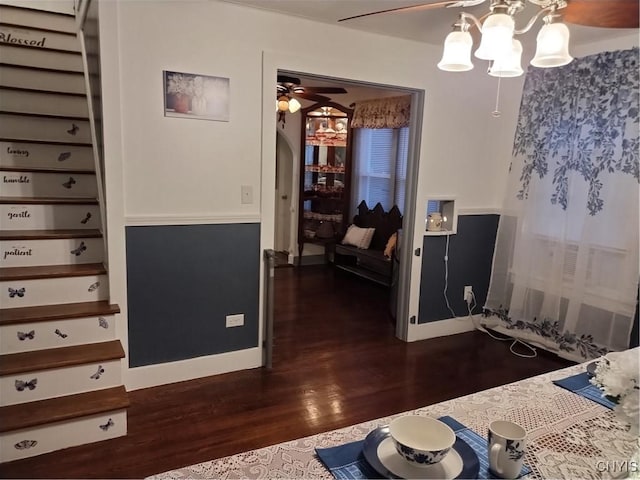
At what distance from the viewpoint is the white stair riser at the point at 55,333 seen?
2.44 meters

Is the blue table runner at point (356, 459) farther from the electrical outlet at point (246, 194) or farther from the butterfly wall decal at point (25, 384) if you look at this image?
the electrical outlet at point (246, 194)

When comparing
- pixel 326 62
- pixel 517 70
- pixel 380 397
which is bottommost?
pixel 380 397

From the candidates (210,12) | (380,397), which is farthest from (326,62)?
(380,397)

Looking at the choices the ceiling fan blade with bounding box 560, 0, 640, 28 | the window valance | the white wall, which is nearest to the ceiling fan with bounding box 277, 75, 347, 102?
the window valance

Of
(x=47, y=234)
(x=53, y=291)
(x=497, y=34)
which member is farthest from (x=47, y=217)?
(x=497, y=34)

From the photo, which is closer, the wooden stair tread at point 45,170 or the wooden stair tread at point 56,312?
the wooden stair tread at point 56,312

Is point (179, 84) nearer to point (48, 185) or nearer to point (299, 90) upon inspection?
point (48, 185)

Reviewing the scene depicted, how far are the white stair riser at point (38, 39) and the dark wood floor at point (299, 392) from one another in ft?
9.82

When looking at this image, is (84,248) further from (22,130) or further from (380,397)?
(380,397)

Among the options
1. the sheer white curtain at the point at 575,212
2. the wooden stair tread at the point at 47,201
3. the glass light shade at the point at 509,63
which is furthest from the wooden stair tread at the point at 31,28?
the sheer white curtain at the point at 575,212

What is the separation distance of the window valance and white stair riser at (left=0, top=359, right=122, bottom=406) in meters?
4.13

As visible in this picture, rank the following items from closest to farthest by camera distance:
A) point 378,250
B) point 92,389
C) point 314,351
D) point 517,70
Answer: point 517,70 → point 92,389 → point 314,351 → point 378,250

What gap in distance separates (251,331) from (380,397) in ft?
3.28

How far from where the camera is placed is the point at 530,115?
3.72 metres
